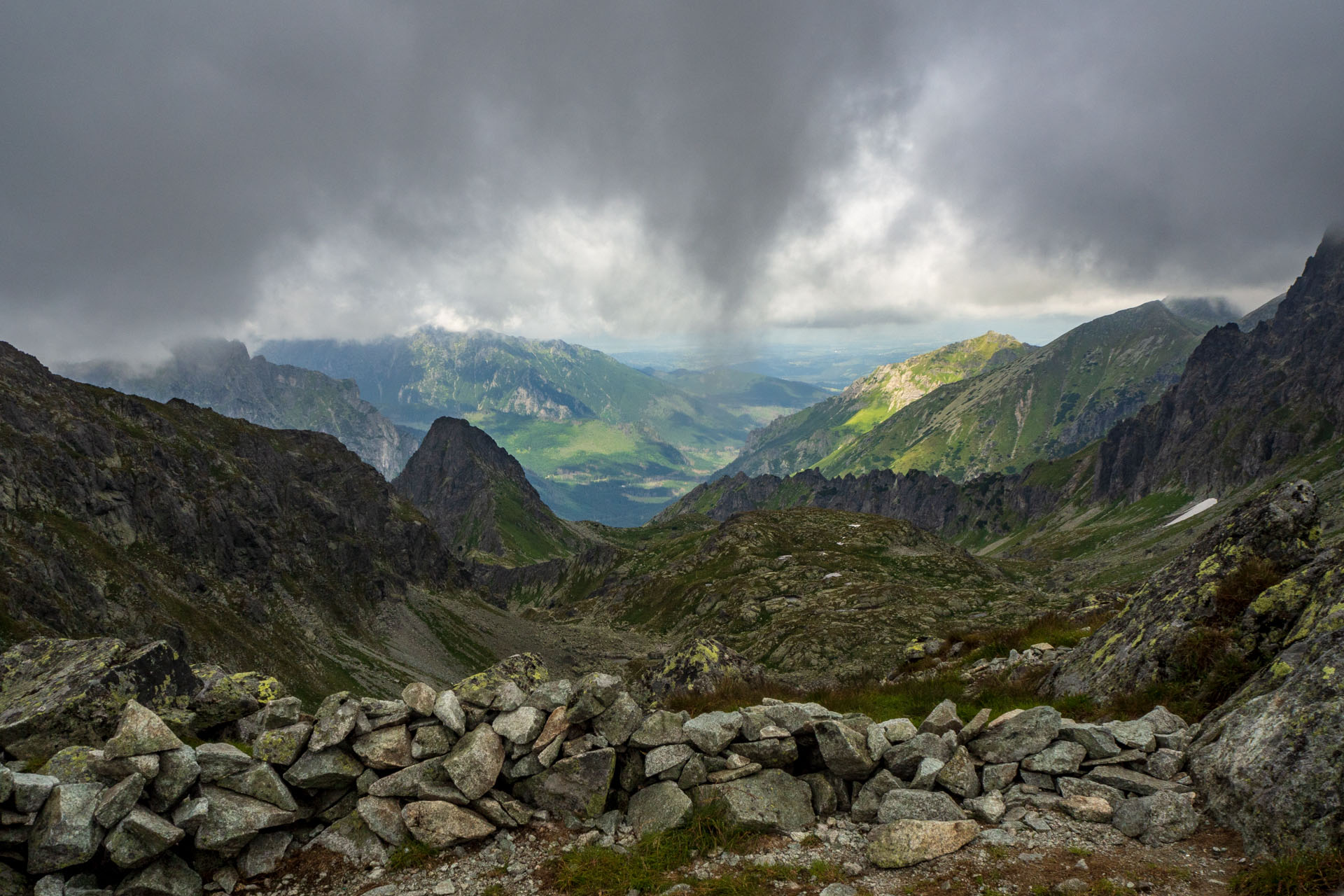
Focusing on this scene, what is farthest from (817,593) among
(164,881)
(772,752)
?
(164,881)

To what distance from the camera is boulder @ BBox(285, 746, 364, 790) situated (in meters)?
13.8

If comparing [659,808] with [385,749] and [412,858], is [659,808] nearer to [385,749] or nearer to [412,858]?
[412,858]

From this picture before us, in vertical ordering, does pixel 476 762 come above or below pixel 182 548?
below

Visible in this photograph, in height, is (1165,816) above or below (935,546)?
above

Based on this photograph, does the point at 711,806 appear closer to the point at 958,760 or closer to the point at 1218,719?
the point at 958,760

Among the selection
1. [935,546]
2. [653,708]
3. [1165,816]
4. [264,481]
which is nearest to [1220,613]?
[1165,816]

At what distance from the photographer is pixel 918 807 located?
12312 millimetres

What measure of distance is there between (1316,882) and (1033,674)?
1429 cm

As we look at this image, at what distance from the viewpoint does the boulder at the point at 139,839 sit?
11.5 meters

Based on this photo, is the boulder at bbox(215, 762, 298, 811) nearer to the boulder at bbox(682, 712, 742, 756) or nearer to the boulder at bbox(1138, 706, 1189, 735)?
the boulder at bbox(682, 712, 742, 756)

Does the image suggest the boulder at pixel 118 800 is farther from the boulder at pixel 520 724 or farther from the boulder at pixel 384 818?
the boulder at pixel 520 724

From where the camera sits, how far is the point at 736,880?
11.4 m

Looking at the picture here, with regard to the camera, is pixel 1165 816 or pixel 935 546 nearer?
pixel 1165 816

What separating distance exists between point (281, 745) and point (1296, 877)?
19147mm
